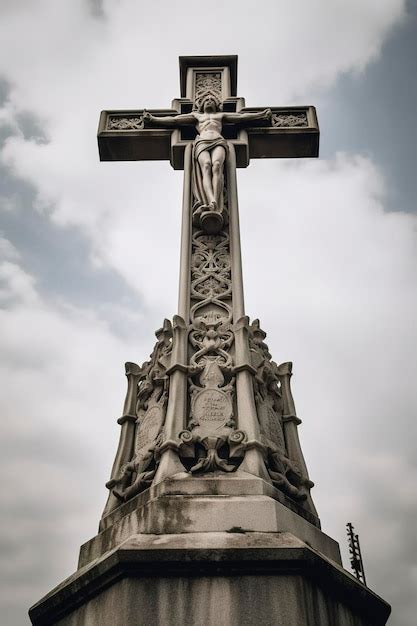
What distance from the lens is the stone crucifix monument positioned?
12.0ft

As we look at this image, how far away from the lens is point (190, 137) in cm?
847

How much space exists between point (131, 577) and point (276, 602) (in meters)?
0.93

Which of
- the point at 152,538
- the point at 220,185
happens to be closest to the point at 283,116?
the point at 220,185

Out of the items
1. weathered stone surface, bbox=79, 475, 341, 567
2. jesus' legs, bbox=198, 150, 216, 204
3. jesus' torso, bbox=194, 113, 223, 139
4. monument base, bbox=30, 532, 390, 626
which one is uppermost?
jesus' torso, bbox=194, 113, 223, 139

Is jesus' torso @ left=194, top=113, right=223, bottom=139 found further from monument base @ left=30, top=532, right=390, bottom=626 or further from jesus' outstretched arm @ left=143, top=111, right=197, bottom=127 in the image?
monument base @ left=30, top=532, right=390, bottom=626

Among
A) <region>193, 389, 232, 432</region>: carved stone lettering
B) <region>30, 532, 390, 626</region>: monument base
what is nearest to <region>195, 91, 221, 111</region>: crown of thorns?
<region>193, 389, 232, 432</region>: carved stone lettering

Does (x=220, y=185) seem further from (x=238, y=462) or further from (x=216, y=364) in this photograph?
(x=238, y=462)

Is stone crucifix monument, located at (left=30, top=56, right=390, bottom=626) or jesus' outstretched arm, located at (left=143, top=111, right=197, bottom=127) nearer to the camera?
stone crucifix monument, located at (left=30, top=56, right=390, bottom=626)

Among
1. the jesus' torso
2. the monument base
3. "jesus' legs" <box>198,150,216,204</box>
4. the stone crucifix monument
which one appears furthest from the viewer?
the jesus' torso

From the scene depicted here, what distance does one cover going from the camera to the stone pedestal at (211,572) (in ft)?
11.7

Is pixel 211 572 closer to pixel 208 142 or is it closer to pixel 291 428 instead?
pixel 291 428

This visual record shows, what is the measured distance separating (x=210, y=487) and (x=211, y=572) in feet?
2.35

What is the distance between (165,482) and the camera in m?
4.30

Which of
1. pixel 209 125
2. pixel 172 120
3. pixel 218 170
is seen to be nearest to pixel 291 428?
pixel 218 170
